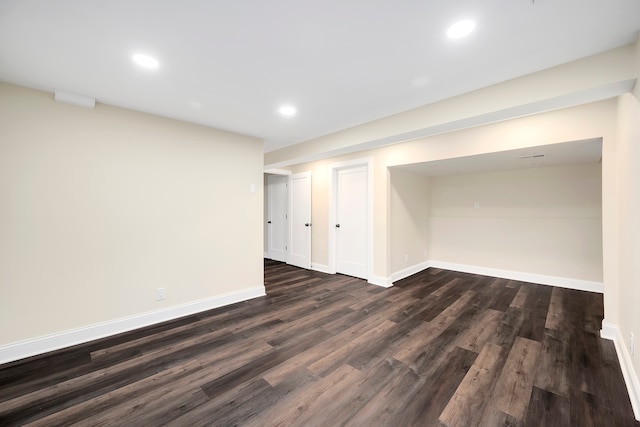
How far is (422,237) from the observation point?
5.31 meters

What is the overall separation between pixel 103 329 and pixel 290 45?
315cm

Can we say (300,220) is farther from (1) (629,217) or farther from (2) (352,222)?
(1) (629,217)

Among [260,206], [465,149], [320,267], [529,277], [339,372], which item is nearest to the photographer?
[339,372]

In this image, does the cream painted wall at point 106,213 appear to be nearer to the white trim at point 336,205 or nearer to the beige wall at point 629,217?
the white trim at point 336,205

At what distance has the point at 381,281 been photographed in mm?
4270

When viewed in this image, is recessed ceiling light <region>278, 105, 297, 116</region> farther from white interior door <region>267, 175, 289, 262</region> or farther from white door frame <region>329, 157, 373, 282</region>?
white interior door <region>267, 175, 289, 262</region>

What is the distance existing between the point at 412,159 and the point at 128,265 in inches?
154

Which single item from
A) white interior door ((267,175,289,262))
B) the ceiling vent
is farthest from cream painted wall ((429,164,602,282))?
the ceiling vent

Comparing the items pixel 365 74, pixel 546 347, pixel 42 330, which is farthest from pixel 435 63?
pixel 42 330

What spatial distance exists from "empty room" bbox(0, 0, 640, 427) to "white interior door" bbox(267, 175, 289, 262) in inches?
82.0

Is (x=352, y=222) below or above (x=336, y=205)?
below

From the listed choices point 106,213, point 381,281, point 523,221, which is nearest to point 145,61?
point 106,213

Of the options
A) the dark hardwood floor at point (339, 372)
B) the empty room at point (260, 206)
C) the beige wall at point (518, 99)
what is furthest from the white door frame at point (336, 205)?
the dark hardwood floor at point (339, 372)

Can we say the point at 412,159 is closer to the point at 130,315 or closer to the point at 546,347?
the point at 546,347
